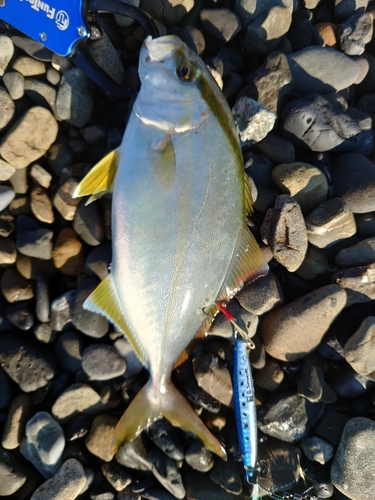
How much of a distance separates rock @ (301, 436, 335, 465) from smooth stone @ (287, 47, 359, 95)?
2.83m

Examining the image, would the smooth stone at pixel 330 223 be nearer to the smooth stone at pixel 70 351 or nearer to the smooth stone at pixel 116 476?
the smooth stone at pixel 70 351

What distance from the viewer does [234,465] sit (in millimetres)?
2633

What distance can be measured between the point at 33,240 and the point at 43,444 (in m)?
1.45

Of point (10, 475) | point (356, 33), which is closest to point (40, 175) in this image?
point (10, 475)

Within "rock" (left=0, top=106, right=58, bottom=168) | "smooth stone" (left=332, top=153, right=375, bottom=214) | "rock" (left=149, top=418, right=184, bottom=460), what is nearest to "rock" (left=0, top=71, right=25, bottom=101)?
"rock" (left=0, top=106, right=58, bottom=168)

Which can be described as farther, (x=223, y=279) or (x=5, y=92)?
(x=5, y=92)

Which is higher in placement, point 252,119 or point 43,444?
point 252,119

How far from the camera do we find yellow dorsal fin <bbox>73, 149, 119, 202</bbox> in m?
2.28

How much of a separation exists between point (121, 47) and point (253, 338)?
259 cm

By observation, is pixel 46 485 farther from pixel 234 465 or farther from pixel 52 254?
pixel 52 254

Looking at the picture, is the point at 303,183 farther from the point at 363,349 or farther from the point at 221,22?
the point at 221,22

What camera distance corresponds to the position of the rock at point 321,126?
107 inches

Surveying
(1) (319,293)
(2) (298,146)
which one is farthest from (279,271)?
(2) (298,146)

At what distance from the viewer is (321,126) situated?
2732mm
